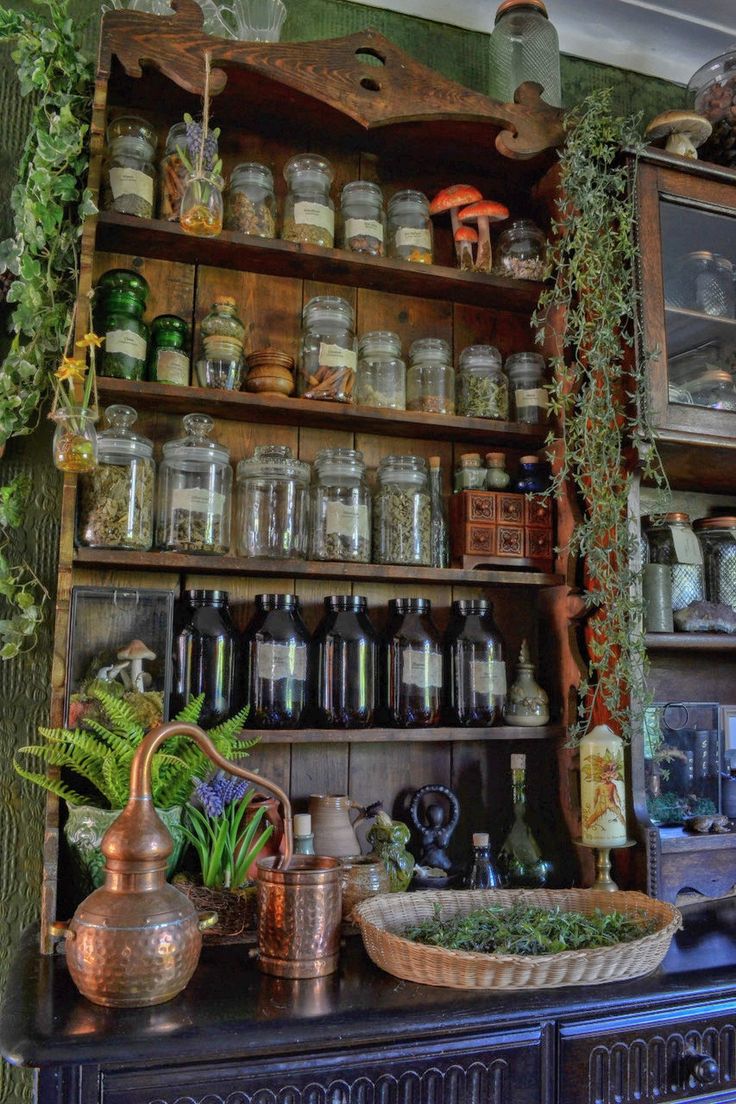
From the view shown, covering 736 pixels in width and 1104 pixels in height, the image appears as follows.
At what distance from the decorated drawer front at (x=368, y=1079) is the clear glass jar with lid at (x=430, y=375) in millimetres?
1164

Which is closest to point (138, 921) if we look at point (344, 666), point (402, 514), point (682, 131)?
point (344, 666)

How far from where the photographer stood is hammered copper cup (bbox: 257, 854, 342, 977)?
1.26 m

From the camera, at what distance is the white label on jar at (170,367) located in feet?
5.48

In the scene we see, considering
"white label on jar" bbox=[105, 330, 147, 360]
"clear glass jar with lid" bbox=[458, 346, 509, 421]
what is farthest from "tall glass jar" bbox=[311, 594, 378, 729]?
"white label on jar" bbox=[105, 330, 147, 360]

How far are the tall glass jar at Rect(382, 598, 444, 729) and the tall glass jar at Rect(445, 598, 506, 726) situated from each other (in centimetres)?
4

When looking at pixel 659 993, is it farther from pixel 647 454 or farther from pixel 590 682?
pixel 647 454

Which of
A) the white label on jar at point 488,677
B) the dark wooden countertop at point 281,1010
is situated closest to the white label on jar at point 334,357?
the white label on jar at point 488,677

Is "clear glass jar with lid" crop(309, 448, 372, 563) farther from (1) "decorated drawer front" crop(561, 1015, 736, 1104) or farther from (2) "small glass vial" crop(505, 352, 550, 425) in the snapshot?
(1) "decorated drawer front" crop(561, 1015, 736, 1104)

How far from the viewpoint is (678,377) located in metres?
1.75

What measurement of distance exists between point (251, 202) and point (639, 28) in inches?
49.2

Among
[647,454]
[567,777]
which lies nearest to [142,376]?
[647,454]

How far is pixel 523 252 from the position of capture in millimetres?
1895

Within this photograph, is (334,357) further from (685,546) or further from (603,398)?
(685,546)

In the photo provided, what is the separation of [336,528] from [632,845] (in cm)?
79
